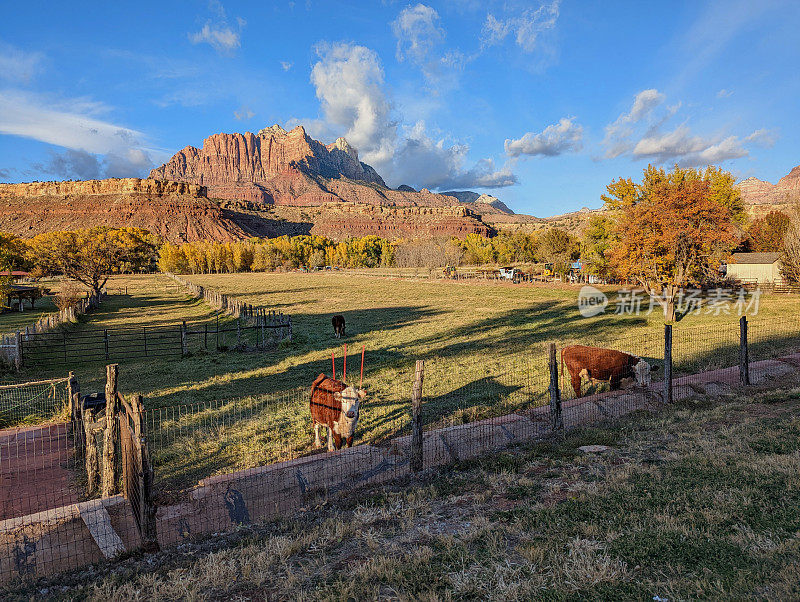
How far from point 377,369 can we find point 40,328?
1825 centimetres

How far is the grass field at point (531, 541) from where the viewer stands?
3.73 m

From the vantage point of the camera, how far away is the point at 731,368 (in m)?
11.9

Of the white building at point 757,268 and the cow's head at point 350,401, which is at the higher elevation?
the white building at point 757,268

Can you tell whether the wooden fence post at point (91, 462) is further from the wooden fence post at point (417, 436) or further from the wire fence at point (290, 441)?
the wooden fence post at point (417, 436)

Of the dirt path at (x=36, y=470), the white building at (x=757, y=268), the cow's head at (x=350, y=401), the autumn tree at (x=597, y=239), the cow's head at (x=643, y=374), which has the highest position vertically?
the autumn tree at (x=597, y=239)

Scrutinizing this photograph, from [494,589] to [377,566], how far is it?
1125mm

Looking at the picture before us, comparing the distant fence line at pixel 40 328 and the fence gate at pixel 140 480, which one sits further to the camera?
the distant fence line at pixel 40 328

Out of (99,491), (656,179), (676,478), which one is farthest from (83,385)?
(656,179)

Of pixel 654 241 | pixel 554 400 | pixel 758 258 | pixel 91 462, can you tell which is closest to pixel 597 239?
pixel 758 258

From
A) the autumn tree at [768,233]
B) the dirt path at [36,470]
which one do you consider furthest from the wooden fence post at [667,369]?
the autumn tree at [768,233]

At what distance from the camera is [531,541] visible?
447 centimetres

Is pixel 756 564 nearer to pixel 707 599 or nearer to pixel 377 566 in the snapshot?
pixel 707 599

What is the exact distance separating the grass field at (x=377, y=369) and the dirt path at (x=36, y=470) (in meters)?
1.32

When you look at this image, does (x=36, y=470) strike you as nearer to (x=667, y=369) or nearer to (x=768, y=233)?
(x=667, y=369)
